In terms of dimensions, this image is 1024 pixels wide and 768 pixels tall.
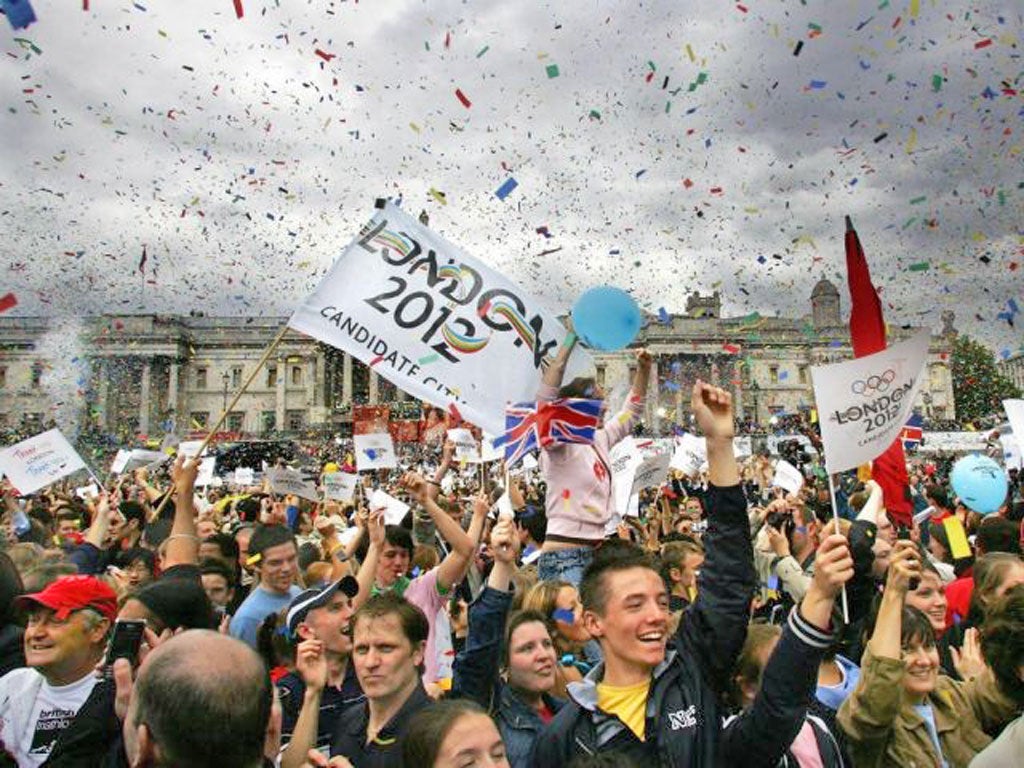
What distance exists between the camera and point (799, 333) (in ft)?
278

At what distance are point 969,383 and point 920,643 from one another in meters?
93.2

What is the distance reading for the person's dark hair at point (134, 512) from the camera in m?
7.54

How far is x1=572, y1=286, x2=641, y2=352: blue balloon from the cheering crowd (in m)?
0.57

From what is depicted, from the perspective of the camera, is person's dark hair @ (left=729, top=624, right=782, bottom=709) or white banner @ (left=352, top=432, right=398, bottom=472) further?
white banner @ (left=352, top=432, right=398, bottom=472)

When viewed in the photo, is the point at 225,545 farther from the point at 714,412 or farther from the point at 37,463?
the point at 37,463

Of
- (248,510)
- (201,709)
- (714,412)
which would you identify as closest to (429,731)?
(201,709)

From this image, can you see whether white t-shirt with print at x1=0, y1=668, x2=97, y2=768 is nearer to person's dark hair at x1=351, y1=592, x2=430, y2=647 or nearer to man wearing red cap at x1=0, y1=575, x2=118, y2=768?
man wearing red cap at x1=0, y1=575, x2=118, y2=768

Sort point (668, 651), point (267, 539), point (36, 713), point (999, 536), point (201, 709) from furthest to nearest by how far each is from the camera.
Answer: point (999, 536) < point (267, 539) < point (36, 713) < point (668, 651) < point (201, 709)

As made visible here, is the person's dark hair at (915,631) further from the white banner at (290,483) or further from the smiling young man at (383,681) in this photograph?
the white banner at (290,483)

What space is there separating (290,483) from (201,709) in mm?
7115

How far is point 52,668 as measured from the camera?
309cm

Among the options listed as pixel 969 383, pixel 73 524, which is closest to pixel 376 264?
pixel 73 524

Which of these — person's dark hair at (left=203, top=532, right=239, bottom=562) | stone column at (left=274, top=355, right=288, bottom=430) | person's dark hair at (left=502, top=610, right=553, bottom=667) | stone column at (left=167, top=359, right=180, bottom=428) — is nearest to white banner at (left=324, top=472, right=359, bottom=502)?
person's dark hair at (left=203, top=532, right=239, bottom=562)

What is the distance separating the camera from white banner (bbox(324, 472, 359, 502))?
935 centimetres
